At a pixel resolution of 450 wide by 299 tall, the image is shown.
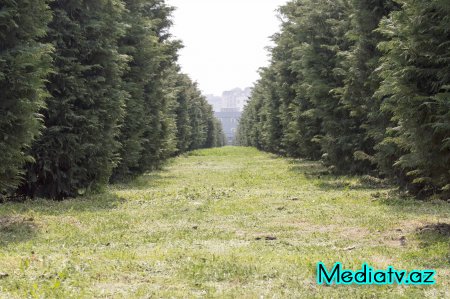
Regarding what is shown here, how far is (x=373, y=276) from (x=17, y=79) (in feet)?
26.7

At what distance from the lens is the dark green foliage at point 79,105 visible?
51.6ft

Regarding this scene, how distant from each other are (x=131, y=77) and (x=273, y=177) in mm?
8183

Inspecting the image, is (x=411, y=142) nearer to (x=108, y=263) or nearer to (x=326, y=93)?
(x=108, y=263)

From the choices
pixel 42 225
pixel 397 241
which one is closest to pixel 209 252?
pixel 397 241

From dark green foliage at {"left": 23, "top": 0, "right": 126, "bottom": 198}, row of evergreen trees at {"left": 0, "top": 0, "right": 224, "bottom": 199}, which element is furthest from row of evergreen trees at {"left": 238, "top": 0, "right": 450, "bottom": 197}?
dark green foliage at {"left": 23, "top": 0, "right": 126, "bottom": 198}

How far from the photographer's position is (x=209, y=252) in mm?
8367

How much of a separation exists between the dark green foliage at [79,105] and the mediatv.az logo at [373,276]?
1098 centimetres

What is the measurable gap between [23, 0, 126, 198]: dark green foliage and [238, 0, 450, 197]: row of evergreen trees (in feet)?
28.3

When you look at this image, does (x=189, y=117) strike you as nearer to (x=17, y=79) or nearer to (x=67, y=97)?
(x=67, y=97)

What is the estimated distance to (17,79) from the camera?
10828mm

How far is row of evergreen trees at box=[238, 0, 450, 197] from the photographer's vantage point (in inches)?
392

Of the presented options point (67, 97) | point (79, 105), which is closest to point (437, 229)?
point (67, 97)

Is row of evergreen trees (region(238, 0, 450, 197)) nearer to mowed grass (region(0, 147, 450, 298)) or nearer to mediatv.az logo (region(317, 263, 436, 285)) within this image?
mowed grass (region(0, 147, 450, 298))

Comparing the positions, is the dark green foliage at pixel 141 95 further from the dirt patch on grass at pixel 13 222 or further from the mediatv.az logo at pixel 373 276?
the mediatv.az logo at pixel 373 276
